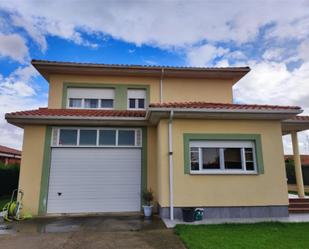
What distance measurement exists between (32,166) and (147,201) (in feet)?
17.9

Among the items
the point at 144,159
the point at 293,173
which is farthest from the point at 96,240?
the point at 293,173

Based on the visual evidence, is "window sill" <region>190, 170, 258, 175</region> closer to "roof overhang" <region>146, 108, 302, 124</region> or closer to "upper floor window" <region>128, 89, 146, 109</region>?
"roof overhang" <region>146, 108, 302, 124</region>

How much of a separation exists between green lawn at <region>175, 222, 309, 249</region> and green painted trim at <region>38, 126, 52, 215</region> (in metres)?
6.13

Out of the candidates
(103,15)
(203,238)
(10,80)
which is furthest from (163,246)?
(10,80)

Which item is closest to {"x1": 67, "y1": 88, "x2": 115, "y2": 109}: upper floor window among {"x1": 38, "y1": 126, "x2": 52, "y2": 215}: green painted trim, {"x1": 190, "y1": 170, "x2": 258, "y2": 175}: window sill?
{"x1": 38, "y1": 126, "x2": 52, "y2": 215}: green painted trim

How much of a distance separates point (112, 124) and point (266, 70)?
11.8m

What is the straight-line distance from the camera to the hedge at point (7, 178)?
1504 cm

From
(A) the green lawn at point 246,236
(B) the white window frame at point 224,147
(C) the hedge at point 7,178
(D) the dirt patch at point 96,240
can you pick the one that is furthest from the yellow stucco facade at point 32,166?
(C) the hedge at point 7,178

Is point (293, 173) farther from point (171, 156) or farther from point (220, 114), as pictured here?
point (171, 156)

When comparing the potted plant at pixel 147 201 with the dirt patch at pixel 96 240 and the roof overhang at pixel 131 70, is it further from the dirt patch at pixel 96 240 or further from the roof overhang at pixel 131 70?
the roof overhang at pixel 131 70

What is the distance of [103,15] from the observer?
10242mm

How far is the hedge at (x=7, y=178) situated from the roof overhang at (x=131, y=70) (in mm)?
8301

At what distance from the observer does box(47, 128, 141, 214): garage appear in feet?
30.7

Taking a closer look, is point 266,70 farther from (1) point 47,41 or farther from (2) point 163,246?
(1) point 47,41
